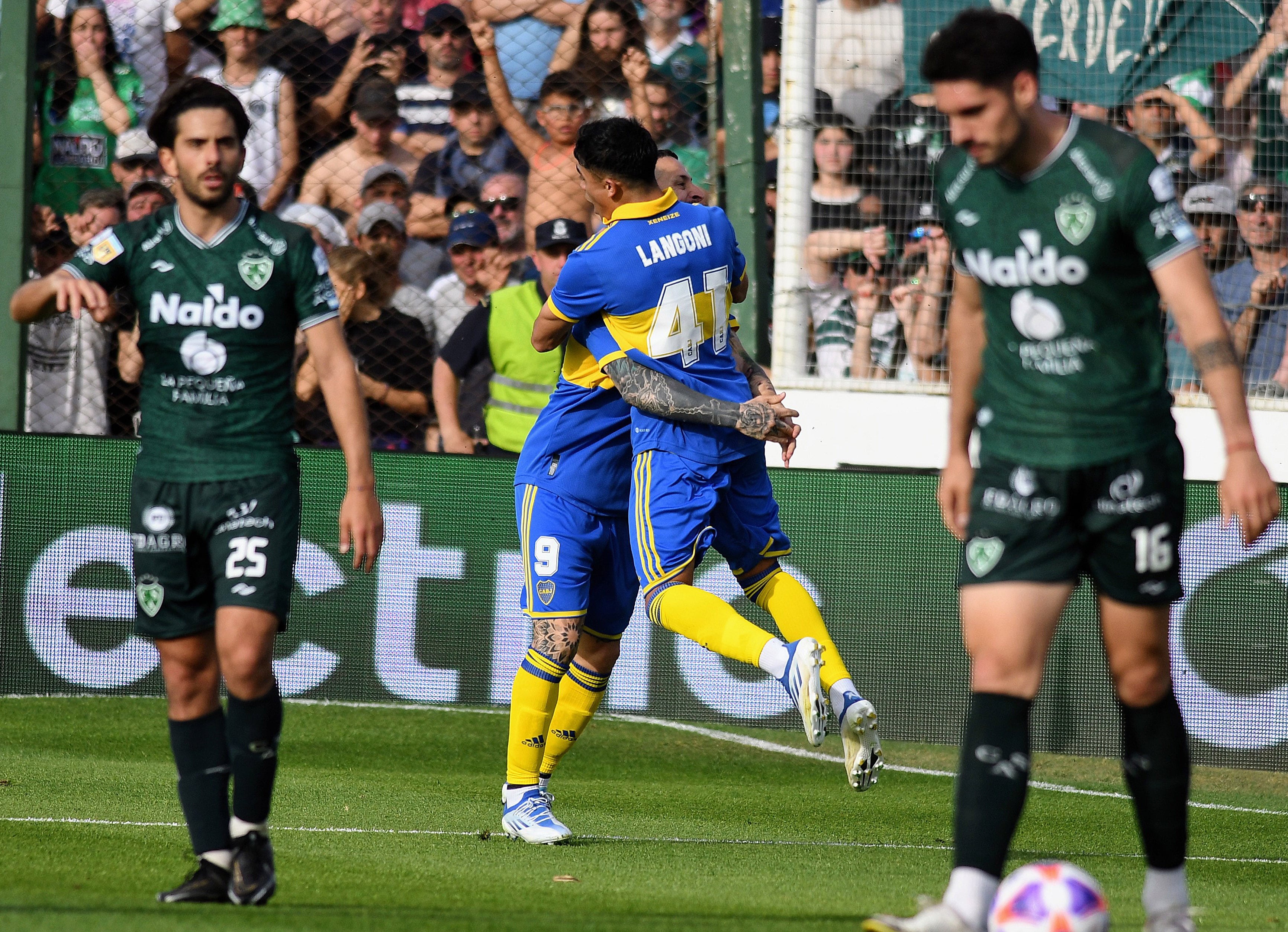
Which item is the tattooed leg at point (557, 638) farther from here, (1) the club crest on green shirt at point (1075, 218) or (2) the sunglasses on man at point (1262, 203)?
(2) the sunglasses on man at point (1262, 203)

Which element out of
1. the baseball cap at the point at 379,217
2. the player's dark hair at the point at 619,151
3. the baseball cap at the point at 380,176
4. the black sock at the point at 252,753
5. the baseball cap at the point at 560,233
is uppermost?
the baseball cap at the point at 380,176

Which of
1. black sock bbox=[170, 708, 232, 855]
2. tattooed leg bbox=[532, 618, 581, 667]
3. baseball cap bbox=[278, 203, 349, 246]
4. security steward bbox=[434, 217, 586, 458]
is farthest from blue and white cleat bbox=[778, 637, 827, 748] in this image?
baseball cap bbox=[278, 203, 349, 246]

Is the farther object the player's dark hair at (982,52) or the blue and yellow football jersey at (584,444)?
the blue and yellow football jersey at (584,444)

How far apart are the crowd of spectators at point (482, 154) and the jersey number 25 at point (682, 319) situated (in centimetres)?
409

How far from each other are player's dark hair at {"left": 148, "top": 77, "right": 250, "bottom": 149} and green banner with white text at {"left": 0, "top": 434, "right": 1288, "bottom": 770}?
5.00 meters

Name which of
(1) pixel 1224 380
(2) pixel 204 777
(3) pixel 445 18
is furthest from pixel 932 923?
(3) pixel 445 18

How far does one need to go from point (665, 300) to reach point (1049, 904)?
2.97 m

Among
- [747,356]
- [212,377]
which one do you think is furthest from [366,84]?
[212,377]

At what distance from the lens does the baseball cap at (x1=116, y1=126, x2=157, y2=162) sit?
10555 mm

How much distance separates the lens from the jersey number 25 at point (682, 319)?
19.6 feet

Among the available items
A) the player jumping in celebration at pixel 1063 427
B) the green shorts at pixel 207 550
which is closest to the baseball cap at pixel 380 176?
the green shorts at pixel 207 550

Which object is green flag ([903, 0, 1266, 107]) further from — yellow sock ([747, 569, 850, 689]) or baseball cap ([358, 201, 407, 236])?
yellow sock ([747, 569, 850, 689])

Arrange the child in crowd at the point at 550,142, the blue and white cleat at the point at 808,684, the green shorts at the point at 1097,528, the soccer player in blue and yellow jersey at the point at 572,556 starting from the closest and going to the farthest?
1. the green shorts at the point at 1097,528
2. the blue and white cleat at the point at 808,684
3. the soccer player in blue and yellow jersey at the point at 572,556
4. the child in crowd at the point at 550,142

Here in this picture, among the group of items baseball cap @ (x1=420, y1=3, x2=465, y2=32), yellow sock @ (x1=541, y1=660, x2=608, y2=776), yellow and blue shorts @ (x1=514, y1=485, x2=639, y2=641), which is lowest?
yellow sock @ (x1=541, y1=660, x2=608, y2=776)
